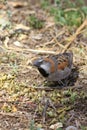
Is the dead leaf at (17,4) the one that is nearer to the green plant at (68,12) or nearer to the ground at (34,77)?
the ground at (34,77)

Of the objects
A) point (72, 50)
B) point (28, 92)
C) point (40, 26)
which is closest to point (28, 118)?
point (28, 92)

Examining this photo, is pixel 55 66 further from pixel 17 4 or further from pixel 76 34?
pixel 17 4

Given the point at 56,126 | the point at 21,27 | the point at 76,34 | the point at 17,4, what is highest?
the point at 17,4

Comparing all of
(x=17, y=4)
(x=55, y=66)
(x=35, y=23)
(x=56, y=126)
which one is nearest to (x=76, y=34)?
(x=35, y=23)

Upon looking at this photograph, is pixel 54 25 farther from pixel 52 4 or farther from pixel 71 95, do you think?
pixel 71 95

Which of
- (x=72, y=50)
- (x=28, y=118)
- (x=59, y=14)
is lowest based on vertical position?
(x=28, y=118)

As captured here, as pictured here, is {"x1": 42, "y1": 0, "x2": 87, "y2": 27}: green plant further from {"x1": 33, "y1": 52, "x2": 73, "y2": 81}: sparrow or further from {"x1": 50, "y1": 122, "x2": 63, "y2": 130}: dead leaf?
{"x1": 50, "y1": 122, "x2": 63, "y2": 130}: dead leaf

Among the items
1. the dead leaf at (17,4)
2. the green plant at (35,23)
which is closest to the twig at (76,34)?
the green plant at (35,23)
